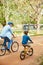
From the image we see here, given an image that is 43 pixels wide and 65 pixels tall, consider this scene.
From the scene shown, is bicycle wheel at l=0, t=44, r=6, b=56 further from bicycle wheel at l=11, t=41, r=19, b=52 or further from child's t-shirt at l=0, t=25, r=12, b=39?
bicycle wheel at l=11, t=41, r=19, b=52

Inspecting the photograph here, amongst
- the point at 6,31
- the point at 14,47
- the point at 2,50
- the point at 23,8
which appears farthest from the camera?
the point at 23,8

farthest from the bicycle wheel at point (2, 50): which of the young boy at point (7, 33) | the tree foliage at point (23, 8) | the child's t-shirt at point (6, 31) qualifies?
the tree foliage at point (23, 8)

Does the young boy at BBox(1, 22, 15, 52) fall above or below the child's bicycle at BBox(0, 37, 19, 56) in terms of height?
above

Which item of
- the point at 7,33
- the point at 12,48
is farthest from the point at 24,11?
the point at 7,33

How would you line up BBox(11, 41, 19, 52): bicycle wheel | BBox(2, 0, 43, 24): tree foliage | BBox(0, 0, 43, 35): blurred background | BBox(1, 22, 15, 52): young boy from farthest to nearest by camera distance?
BBox(2, 0, 43, 24): tree foliage
BBox(0, 0, 43, 35): blurred background
BBox(11, 41, 19, 52): bicycle wheel
BBox(1, 22, 15, 52): young boy

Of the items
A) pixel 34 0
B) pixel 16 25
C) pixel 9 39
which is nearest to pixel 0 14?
pixel 34 0

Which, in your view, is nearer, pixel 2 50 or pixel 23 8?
pixel 2 50

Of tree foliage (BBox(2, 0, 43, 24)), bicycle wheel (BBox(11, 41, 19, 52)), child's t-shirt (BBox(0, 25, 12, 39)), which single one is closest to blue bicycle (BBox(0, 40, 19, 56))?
bicycle wheel (BBox(11, 41, 19, 52))

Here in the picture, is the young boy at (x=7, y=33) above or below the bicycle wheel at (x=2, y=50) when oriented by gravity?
above

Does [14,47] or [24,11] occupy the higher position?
[24,11]

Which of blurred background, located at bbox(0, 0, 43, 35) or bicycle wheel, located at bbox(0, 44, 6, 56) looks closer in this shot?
bicycle wheel, located at bbox(0, 44, 6, 56)

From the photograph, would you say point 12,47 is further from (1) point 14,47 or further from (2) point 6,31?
(2) point 6,31

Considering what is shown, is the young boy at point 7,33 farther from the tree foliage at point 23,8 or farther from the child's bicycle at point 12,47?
the tree foliage at point 23,8

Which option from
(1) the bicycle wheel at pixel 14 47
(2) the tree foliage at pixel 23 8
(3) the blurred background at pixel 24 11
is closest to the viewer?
(1) the bicycle wheel at pixel 14 47
